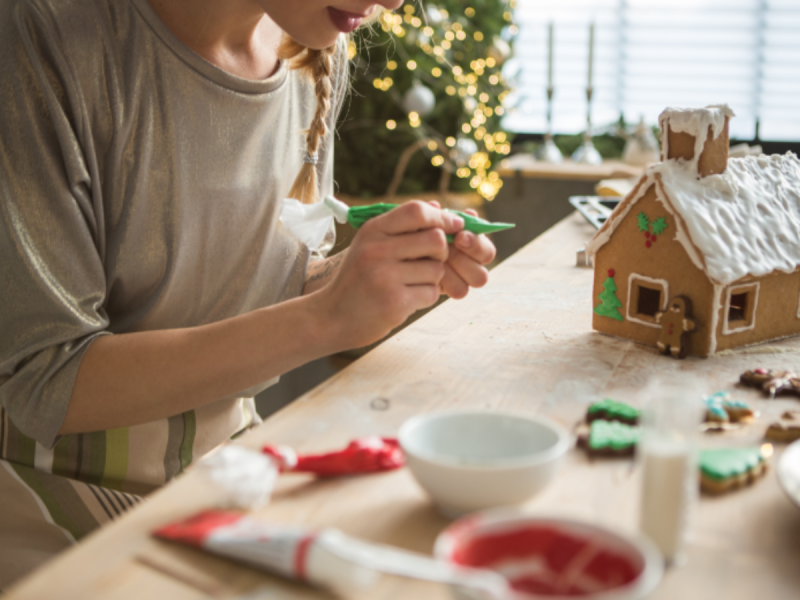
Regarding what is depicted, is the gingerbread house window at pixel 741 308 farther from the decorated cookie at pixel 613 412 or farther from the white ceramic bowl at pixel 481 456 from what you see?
the white ceramic bowl at pixel 481 456

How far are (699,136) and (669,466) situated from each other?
22.3 inches

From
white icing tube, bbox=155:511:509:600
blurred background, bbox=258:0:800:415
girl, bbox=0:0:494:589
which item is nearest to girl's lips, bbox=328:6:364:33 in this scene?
girl, bbox=0:0:494:589

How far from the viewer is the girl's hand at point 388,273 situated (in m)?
0.77

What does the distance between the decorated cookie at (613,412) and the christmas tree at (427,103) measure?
1700 mm

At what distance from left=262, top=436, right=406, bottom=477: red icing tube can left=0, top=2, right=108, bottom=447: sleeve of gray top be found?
→ 317 millimetres

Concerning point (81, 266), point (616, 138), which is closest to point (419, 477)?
point (81, 266)

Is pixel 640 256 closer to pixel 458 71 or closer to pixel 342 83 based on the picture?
pixel 342 83

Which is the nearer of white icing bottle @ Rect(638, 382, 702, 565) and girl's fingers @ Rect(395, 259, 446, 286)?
white icing bottle @ Rect(638, 382, 702, 565)

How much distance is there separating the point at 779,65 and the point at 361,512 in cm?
269

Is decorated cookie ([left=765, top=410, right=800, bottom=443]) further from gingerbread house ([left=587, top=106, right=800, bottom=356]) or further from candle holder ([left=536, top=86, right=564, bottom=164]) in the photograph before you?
candle holder ([left=536, top=86, right=564, bottom=164])

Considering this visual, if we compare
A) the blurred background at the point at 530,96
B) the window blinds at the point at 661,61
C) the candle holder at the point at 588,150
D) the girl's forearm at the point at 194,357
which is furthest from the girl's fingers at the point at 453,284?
the window blinds at the point at 661,61

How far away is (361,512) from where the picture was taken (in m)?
0.55

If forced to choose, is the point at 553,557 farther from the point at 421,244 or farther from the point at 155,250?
the point at 155,250

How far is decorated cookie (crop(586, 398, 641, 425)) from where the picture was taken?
0.69m
